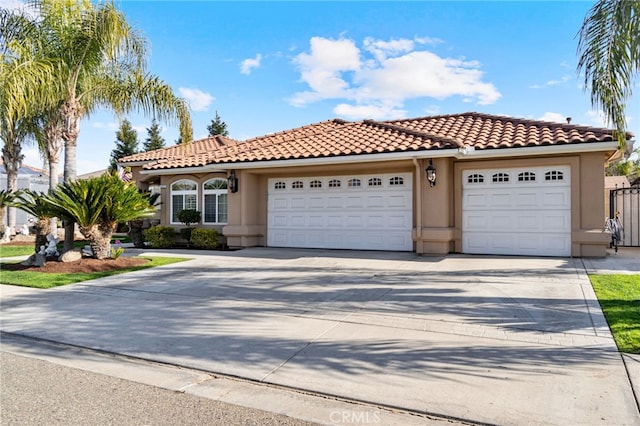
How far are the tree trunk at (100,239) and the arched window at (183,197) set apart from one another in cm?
545

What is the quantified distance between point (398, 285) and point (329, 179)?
702 cm

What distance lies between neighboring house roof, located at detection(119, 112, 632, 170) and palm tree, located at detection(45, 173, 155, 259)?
3144 mm

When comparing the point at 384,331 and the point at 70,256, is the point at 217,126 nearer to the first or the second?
the point at 70,256

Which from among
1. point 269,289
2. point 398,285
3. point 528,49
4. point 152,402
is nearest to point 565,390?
point 152,402

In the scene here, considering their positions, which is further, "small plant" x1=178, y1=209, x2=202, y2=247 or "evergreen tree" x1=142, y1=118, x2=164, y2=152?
"evergreen tree" x1=142, y1=118, x2=164, y2=152

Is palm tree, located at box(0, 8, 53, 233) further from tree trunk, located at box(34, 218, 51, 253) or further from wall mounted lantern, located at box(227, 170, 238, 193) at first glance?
wall mounted lantern, located at box(227, 170, 238, 193)

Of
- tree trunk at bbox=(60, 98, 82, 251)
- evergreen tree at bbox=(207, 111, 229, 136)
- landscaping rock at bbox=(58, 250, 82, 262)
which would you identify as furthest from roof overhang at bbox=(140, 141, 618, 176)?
evergreen tree at bbox=(207, 111, 229, 136)

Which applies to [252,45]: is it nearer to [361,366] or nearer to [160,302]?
[160,302]

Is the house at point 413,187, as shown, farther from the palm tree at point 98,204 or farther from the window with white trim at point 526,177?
the palm tree at point 98,204

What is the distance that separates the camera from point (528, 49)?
11.6 m

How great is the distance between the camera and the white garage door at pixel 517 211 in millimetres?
11344

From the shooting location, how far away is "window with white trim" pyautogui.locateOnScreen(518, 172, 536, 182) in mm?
11664

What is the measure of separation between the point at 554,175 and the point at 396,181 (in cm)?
440

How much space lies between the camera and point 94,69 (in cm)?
1224
